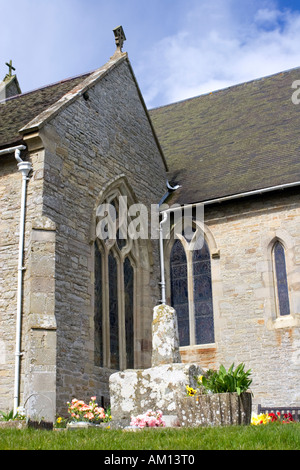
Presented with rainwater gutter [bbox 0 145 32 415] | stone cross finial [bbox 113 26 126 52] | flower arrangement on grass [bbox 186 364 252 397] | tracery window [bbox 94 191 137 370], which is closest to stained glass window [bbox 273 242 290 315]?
tracery window [bbox 94 191 137 370]

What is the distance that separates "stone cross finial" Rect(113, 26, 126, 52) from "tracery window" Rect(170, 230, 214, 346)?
4929mm

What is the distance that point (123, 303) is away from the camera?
14273mm

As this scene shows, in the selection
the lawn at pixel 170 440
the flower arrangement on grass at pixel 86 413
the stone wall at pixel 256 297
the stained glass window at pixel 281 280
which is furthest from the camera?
the stained glass window at pixel 281 280

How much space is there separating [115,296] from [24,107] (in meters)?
4.76

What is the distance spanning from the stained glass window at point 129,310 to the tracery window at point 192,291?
145 cm

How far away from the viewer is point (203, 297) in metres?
15.5

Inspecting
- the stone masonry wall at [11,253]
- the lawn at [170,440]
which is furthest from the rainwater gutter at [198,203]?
the lawn at [170,440]

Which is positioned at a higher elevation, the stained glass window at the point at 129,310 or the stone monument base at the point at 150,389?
the stained glass window at the point at 129,310

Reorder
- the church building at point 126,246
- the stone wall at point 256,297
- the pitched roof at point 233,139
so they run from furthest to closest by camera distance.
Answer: the pitched roof at point 233,139, the stone wall at point 256,297, the church building at point 126,246

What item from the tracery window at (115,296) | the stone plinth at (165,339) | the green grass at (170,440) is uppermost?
the tracery window at (115,296)

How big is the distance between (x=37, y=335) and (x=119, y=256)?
3.87 metres

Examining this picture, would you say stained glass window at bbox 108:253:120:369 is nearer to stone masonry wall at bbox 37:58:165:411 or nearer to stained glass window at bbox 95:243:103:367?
stained glass window at bbox 95:243:103:367

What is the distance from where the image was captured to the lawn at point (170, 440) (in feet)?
20.7
